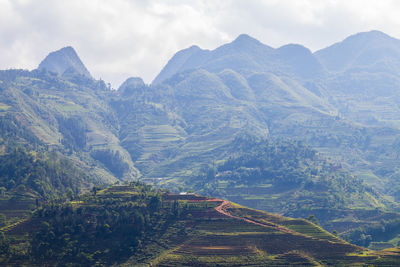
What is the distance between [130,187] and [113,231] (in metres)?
31.4

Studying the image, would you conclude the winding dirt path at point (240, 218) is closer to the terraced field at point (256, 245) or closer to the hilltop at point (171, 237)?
the terraced field at point (256, 245)

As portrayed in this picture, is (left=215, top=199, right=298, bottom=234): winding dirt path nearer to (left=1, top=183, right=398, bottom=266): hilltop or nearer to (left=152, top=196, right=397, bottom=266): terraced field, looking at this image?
(left=152, top=196, right=397, bottom=266): terraced field

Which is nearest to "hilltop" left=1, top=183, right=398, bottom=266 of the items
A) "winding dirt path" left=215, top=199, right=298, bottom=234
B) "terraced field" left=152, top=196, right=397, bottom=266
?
"terraced field" left=152, top=196, right=397, bottom=266

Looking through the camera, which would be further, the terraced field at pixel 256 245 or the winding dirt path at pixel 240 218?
the winding dirt path at pixel 240 218

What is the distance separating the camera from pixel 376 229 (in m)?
199

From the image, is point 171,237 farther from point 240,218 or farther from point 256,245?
point 256,245

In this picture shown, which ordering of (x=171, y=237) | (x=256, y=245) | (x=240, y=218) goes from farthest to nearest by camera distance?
(x=240, y=218), (x=171, y=237), (x=256, y=245)

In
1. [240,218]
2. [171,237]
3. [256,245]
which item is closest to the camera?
[256,245]

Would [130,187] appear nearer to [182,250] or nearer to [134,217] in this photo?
[134,217]

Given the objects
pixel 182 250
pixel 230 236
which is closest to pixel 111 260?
pixel 182 250

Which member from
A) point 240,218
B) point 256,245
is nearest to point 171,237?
point 240,218

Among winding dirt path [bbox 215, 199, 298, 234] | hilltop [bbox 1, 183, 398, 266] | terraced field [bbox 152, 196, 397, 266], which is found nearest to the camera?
terraced field [bbox 152, 196, 397, 266]

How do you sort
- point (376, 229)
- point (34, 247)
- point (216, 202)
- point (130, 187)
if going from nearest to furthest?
1. point (34, 247)
2. point (216, 202)
3. point (130, 187)
4. point (376, 229)

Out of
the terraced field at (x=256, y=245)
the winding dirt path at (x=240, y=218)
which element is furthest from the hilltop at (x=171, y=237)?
the winding dirt path at (x=240, y=218)
